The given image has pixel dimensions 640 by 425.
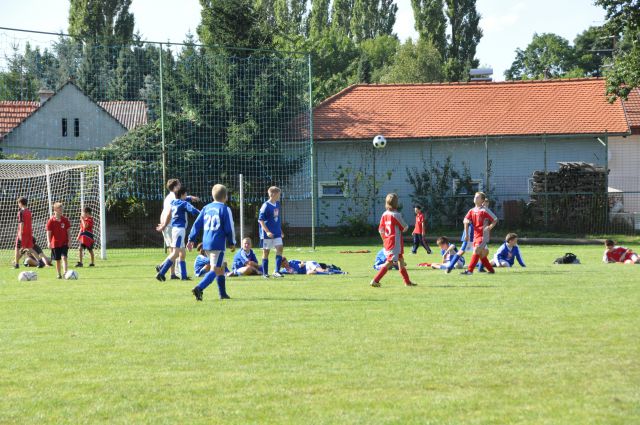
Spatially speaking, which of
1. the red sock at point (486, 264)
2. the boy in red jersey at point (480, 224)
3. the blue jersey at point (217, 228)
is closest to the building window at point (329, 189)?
the red sock at point (486, 264)

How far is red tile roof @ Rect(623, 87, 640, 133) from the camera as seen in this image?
4097cm

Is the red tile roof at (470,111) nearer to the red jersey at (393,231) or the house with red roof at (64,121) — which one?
the house with red roof at (64,121)

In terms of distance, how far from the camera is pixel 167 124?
33000 millimetres

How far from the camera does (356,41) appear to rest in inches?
3834

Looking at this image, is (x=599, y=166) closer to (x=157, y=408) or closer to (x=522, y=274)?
(x=522, y=274)

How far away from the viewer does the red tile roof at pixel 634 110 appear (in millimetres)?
40966

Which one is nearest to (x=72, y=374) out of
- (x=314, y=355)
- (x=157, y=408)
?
(x=157, y=408)

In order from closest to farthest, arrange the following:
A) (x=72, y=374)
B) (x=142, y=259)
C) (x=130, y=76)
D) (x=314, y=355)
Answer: (x=72, y=374)
(x=314, y=355)
(x=142, y=259)
(x=130, y=76)

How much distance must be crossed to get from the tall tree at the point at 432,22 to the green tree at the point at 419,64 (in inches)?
27.2

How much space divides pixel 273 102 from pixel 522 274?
18.6 metres

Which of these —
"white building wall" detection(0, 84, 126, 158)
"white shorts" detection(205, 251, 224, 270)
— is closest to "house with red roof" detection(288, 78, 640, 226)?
"white building wall" detection(0, 84, 126, 158)

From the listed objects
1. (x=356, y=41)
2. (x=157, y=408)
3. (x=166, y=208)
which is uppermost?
(x=356, y=41)

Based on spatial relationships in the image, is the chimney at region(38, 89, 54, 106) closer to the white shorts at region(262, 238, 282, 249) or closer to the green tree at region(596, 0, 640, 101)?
the white shorts at region(262, 238, 282, 249)

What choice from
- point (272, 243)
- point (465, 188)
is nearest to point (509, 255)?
point (272, 243)
